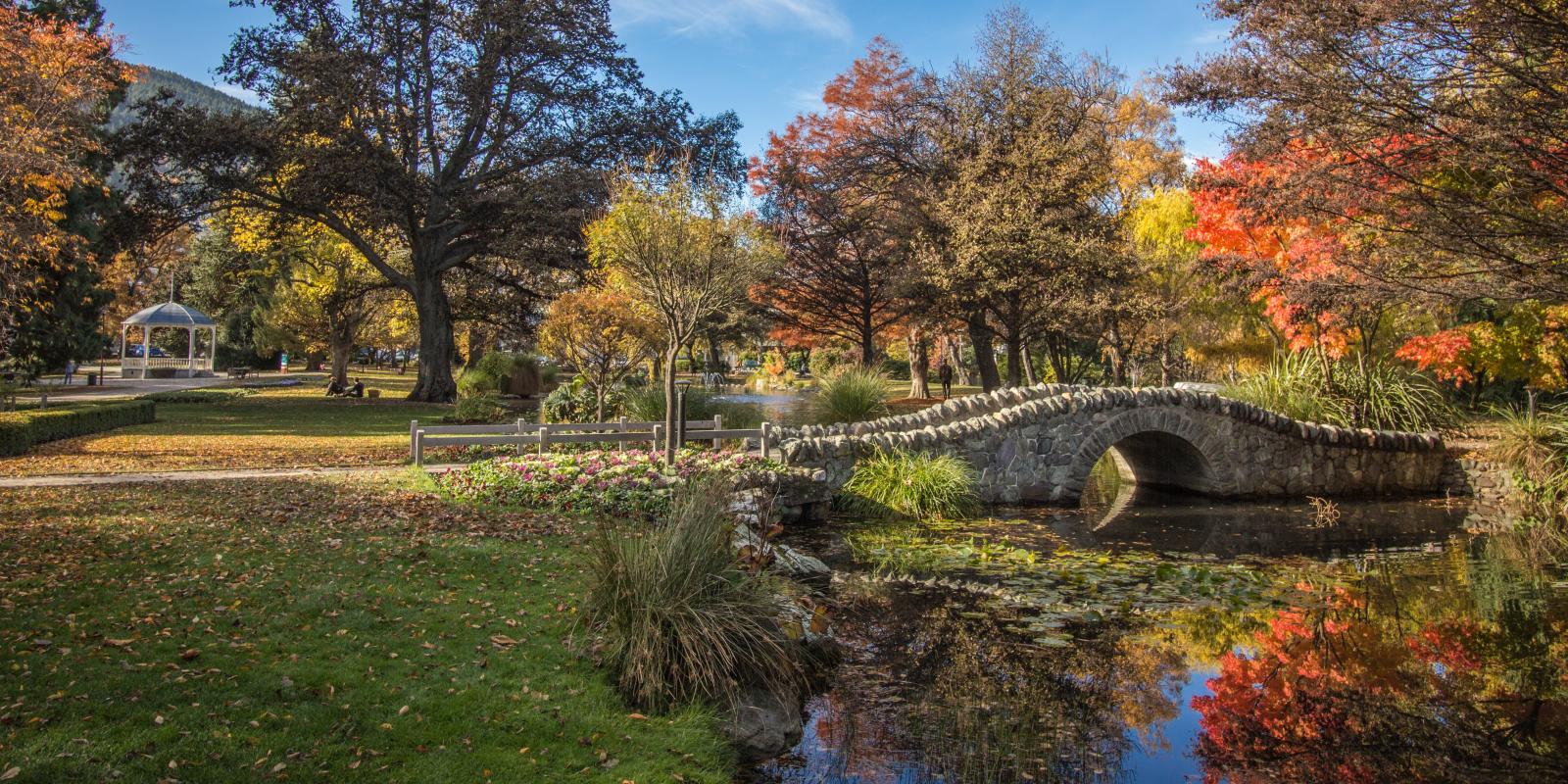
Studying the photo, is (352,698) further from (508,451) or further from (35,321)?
(35,321)

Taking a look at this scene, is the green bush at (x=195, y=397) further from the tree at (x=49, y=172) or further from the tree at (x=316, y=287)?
the tree at (x=316, y=287)

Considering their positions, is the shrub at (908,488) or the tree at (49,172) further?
the tree at (49,172)

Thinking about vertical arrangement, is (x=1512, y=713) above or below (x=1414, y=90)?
below

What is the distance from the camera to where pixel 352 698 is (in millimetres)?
4922

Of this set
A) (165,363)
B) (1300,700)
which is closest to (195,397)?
(165,363)

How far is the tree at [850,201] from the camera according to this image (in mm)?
24484

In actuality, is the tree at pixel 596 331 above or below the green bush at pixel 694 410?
above

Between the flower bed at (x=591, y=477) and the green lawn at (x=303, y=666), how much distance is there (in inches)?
96.9

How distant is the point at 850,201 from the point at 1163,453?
13.1 meters

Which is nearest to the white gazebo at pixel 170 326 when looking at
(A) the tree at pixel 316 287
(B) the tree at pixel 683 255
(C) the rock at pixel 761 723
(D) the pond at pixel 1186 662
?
(A) the tree at pixel 316 287

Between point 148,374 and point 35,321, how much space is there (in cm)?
1730

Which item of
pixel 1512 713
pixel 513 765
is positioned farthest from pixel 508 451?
pixel 1512 713

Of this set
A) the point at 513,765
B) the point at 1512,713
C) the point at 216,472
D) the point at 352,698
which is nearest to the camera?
the point at 513,765

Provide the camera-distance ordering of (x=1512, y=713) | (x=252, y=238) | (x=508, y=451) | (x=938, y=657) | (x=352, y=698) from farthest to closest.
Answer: (x=252, y=238), (x=508, y=451), (x=938, y=657), (x=1512, y=713), (x=352, y=698)
